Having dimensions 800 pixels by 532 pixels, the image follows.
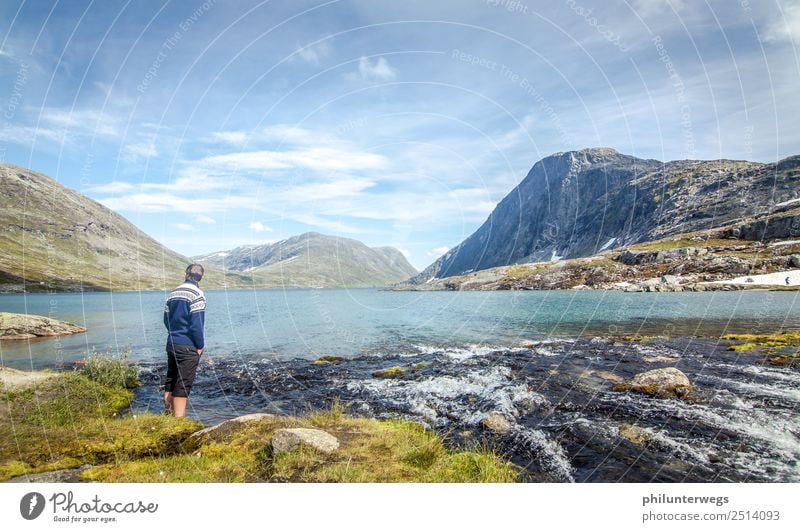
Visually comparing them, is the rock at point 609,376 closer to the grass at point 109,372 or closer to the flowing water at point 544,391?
the flowing water at point 544,391

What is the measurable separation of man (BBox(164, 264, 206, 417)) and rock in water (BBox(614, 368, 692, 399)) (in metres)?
18.6

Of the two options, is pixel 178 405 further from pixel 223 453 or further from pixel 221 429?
pixel 223 453

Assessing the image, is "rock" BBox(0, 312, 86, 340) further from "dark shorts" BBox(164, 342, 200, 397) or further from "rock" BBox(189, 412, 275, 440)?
"rock" BBox(189, 412, 275, 440)

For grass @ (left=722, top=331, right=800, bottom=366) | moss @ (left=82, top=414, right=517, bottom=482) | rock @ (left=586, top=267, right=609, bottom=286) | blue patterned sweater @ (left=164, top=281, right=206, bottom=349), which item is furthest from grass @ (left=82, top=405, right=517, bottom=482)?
rock @ (left=586, top=267, right=609, bottom=286)

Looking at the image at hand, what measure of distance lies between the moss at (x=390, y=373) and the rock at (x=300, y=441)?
15173 millimetres

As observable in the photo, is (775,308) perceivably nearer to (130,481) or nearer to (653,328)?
(653,328)

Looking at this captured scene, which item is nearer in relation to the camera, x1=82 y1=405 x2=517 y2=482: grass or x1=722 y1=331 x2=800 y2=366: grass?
x1=82 y1=405 x2=517 y2=482: grass

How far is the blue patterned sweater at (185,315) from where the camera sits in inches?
419

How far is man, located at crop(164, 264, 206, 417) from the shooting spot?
35.0 ft

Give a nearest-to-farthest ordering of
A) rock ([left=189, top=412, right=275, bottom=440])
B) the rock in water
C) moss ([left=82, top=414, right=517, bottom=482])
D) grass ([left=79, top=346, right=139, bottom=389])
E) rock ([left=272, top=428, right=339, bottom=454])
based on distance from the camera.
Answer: moss ([left=82, top=414, right=517, bottom=482])
rock ([left=272, top=428, right=339, bottom=454])
rock ([left=189, top=412, right=275, bottom=440])
the rock in water
grass ([left=79, top=346, right=139, bottom=389])

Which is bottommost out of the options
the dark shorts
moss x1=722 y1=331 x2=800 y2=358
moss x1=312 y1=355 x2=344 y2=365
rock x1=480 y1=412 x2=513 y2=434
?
moss x1=722 y1=331 x2=800 y2=358

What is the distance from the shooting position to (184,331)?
35.8 ft

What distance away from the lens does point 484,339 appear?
38.2m
